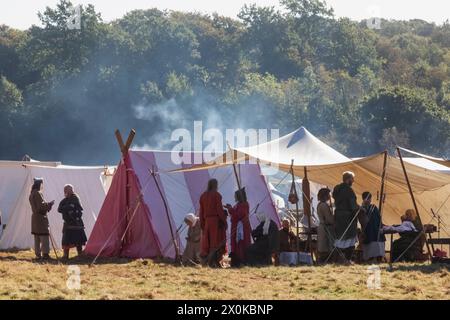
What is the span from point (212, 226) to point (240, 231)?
0.49m

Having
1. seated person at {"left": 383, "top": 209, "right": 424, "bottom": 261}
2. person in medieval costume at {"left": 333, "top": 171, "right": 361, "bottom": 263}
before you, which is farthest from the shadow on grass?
person in medieval costume at {"left": 333, "top": 171, "right": 361, "bottom": 263}

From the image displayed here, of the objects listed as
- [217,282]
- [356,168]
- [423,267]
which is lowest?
[217,282]

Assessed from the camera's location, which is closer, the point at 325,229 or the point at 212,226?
the point at 212,226

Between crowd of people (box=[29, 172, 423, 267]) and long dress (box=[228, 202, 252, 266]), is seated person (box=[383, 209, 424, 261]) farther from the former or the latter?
long dress (box=[228, 202, 252, 266])

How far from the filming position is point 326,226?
44.3ft

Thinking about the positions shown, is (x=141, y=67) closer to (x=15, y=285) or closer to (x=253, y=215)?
(x=253, y=215)

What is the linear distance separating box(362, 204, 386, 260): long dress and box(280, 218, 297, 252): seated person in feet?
3.15

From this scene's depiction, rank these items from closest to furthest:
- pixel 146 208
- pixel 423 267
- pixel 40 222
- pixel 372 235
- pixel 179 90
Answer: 1. pixel 423 267
2. pixel 372 235
3. pixel 40 222
4. pixel 146 208
5. pixel 179 90

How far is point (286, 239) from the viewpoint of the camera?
13656 mm

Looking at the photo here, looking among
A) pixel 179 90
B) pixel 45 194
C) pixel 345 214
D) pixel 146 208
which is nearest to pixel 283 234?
pixel 345 214

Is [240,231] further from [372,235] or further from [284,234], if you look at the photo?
[372,235]

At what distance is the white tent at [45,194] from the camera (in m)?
16.8

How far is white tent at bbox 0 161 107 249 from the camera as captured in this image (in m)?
16.8
